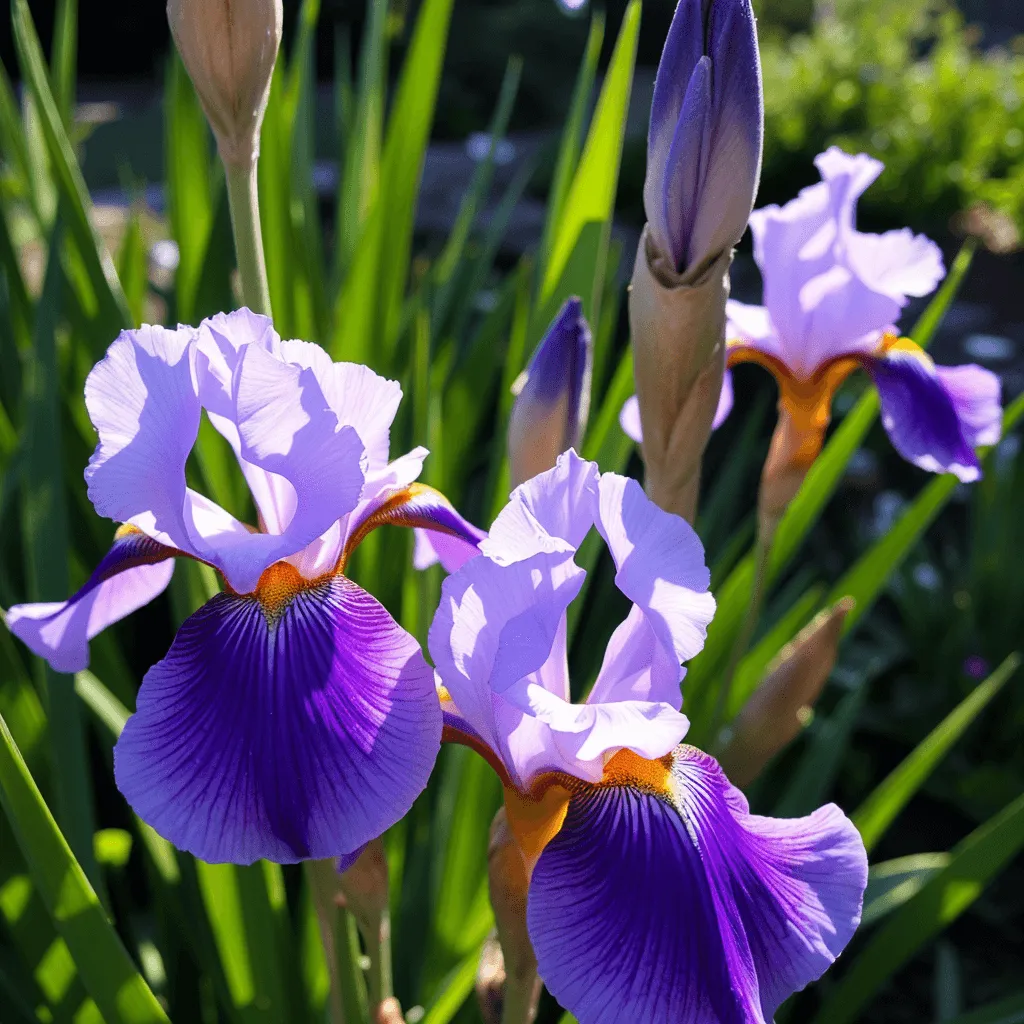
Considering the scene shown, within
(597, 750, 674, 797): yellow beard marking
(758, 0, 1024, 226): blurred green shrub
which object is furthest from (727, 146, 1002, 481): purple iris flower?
(758, 0, 1024, 226): blurred green shrub

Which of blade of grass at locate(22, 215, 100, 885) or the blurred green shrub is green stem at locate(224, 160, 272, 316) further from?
the blurred green shrub

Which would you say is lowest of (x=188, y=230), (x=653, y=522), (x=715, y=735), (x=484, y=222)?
(x=484, y=222)

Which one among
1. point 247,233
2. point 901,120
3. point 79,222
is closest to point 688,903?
point 247,233

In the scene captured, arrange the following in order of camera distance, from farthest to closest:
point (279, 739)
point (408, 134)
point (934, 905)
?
point (408, 134)
point (934, 905)
point (279, 739)

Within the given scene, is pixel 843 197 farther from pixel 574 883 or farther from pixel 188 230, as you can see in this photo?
pixel 188 230

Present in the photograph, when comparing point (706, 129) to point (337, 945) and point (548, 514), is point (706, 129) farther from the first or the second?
point (337, 945)

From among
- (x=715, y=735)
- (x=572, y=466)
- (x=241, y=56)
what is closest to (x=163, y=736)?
(x=572, y=466)
